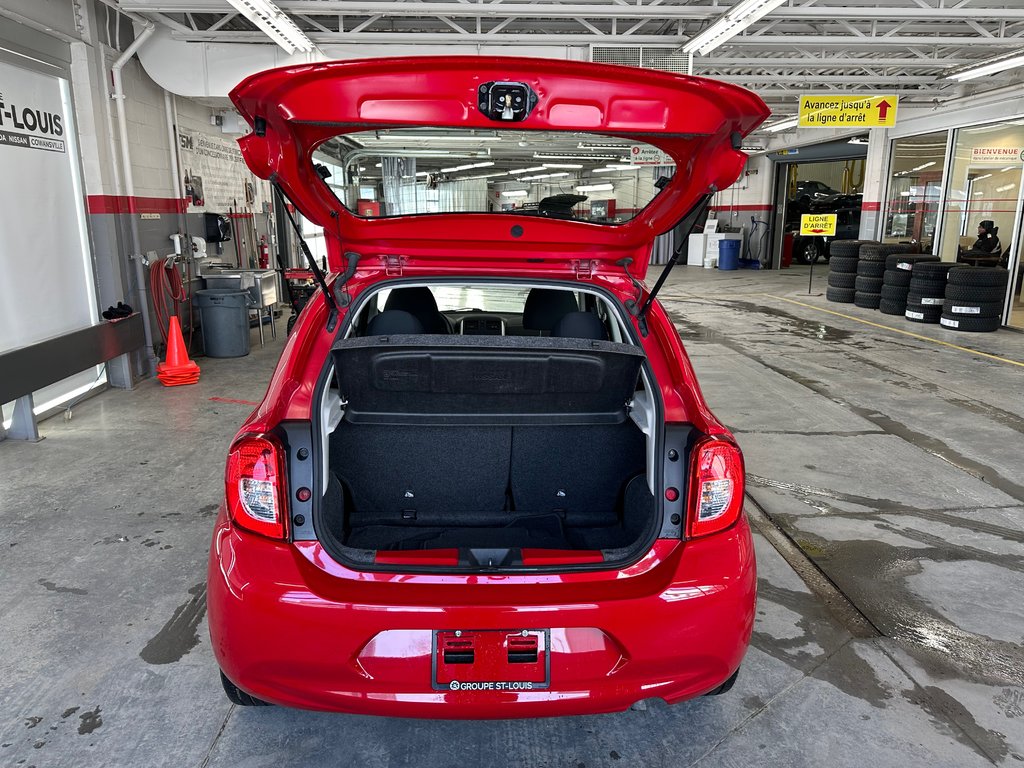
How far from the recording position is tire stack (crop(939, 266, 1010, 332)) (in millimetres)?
9008

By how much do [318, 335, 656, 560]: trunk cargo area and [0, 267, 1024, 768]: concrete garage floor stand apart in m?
0.57

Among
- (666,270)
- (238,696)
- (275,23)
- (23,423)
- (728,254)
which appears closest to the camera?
(238,696)

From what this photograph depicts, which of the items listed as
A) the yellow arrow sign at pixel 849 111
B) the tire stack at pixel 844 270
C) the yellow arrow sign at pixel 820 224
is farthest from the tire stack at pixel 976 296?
the yellow arrow sign at pixel 820 224

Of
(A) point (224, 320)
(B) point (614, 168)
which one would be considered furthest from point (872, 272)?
(B) point (614, 168)

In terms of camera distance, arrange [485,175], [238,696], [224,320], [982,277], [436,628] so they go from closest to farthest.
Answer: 1. [436,628]
2. [238,696]
3. [485,175]
4. [224,320]
5. [982,277]

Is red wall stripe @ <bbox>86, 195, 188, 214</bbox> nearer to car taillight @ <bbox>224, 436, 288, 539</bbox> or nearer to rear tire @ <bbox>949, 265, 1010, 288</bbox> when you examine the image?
car taillight @ <bbox>224, 436, 288, 539</bbox>

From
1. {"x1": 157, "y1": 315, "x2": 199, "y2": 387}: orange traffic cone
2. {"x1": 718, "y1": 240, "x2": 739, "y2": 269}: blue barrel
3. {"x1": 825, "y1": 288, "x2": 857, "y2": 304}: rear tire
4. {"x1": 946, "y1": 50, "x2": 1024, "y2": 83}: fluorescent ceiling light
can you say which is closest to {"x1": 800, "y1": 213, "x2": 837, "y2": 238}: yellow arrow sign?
{"x1": 825, "y1": 288, "x2": 857, "y2": 304}: rear tire

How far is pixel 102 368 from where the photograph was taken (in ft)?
19.9

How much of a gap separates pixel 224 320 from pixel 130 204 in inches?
58.0

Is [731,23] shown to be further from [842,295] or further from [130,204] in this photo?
[842,295]

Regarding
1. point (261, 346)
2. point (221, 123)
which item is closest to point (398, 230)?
point (261, 346)

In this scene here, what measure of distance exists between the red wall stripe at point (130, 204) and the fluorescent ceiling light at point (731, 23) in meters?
5.47

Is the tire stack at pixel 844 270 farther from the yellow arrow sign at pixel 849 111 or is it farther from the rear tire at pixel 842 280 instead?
the yellow arrow sign at pixel 849 111

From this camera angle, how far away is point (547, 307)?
3197mm
